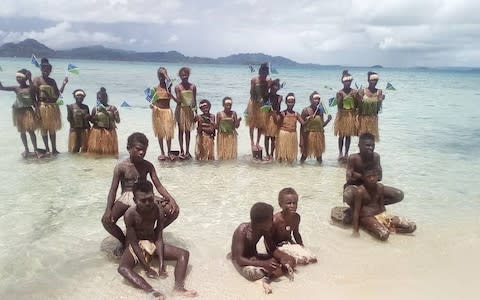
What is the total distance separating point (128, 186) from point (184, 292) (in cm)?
142

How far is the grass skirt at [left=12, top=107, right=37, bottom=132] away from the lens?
8812 mm

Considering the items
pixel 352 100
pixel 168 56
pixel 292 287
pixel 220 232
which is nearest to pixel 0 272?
pixel 220 232

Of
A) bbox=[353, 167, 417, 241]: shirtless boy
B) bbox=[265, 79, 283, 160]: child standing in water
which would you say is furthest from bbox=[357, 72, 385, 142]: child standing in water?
bbox=[353, 167, 417, 241]: shirtless boy

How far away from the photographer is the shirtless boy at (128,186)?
4.71 m

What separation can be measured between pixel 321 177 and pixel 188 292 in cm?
454

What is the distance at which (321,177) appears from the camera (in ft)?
26.8

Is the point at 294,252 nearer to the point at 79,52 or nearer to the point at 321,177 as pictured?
the point at 321,177

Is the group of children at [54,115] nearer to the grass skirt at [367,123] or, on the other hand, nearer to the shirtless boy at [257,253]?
A: the grass skirt at [367,123]

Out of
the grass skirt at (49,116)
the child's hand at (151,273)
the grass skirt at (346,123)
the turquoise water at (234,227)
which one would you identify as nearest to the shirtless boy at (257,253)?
the turquoise water at (234,227)

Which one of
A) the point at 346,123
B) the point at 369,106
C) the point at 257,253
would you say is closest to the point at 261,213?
the point at 257,253

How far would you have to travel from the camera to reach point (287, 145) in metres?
8.81

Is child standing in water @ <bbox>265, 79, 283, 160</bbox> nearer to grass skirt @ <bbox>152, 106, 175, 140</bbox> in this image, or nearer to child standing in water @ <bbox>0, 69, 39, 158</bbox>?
grass skirt @ <bbox>152, 106, 175, 140</bbox>

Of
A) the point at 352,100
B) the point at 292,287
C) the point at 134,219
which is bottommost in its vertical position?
the point at 292,287

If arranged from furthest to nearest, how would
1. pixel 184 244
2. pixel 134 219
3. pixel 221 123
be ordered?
pixel 221 123 → pixel 184 244 → pixel 134 219
